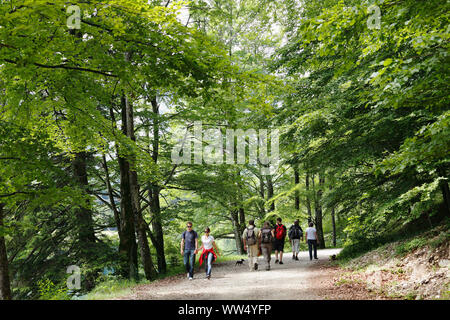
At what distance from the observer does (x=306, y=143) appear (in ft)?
31.6

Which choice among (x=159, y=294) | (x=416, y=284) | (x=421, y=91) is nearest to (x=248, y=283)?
(x=159, y=294)

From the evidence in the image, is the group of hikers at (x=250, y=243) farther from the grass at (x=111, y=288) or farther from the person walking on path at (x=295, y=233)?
the grass at (x=111, y=288)

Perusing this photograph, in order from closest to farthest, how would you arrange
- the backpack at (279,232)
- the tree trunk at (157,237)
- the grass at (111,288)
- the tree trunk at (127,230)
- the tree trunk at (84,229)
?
1. the grass at (111,288)
2. the tree trunk at (84,229)
3. the tree trunk at (127,230)
4. the backpack at (279,232)
5. the tree trunk at (157,237)

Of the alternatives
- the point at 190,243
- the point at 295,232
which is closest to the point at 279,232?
the point at 295,232

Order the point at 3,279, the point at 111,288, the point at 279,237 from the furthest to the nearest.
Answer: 1. the point at 279,237
2. the point at 3,279
3. the point at 111,288

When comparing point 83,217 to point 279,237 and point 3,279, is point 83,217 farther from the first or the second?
point 279,237
